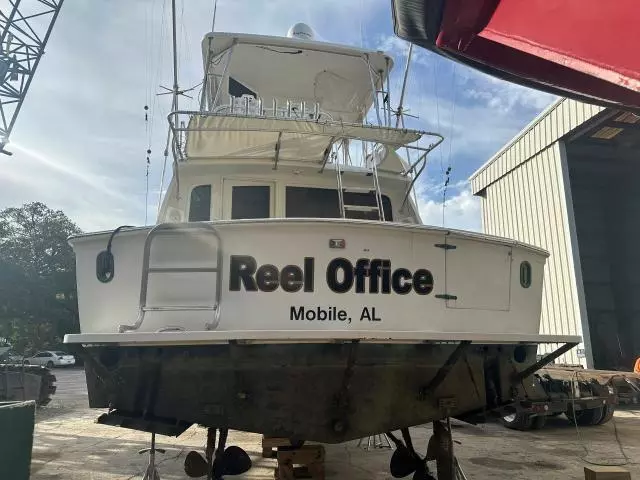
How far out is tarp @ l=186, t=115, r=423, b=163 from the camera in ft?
16.3

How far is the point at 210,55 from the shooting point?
621 cm

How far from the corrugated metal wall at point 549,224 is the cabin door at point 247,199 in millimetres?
13293

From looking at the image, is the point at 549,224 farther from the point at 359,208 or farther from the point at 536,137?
the point at 359,208

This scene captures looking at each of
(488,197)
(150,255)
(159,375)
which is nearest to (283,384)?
(159,375)

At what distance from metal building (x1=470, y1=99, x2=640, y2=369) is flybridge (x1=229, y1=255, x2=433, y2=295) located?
42.0 ft

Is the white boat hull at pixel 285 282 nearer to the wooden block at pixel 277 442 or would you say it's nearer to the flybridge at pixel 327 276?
the flybridge at pixel 327 276

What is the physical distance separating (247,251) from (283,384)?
992 millimetres

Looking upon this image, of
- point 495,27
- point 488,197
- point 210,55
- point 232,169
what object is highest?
point 488,197

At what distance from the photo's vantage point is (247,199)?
17.7 feet

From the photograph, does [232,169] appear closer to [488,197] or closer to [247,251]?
[247,251]

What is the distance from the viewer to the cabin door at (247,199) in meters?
5.32

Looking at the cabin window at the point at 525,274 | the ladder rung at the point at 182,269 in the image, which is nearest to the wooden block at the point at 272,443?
the ladder rung at the point at 182,269

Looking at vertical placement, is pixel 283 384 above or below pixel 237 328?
below

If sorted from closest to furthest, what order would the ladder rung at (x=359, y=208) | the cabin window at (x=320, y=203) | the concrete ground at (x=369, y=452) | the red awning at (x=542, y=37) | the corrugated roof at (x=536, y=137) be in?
the red awning at (x=542, y=37), the ladder rung at (x=359, y=208), the cabin window at (x=320, y=203), the concrete ground at (x=369, y=452), the corrugated roof at (x=536, y=137)
